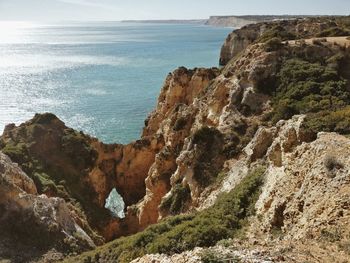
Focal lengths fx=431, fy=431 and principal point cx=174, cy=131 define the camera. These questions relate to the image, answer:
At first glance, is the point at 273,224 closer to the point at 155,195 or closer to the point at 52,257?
the point at 52,257

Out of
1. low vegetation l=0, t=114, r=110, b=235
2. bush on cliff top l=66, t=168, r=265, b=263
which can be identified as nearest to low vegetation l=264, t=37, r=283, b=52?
low vegetation l=0, t=114, r=110, b=235

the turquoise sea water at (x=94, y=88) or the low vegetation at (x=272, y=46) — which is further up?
the low vegetation at (x=272, y=46)

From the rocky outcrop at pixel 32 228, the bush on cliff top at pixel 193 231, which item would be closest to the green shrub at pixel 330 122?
the bush on cliff top at pixel 193 231

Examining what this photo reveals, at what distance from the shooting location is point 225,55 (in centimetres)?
10675

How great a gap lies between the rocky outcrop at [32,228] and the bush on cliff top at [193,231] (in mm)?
3989

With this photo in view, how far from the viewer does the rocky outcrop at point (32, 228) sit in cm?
2428

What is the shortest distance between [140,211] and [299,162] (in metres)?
20.9

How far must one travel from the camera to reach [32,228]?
83.9 ft

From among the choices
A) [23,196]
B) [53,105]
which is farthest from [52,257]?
[53,105]

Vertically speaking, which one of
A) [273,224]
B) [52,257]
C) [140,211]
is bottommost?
[140,211]

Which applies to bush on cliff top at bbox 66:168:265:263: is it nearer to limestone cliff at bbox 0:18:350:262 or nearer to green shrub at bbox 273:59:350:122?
limestone cliff at bbox 0:18:350:262

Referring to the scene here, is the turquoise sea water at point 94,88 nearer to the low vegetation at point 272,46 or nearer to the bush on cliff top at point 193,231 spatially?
the low vegetation at point 272,46

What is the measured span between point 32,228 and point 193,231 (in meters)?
11.6

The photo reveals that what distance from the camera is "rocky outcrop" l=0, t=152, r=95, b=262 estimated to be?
956 inches
